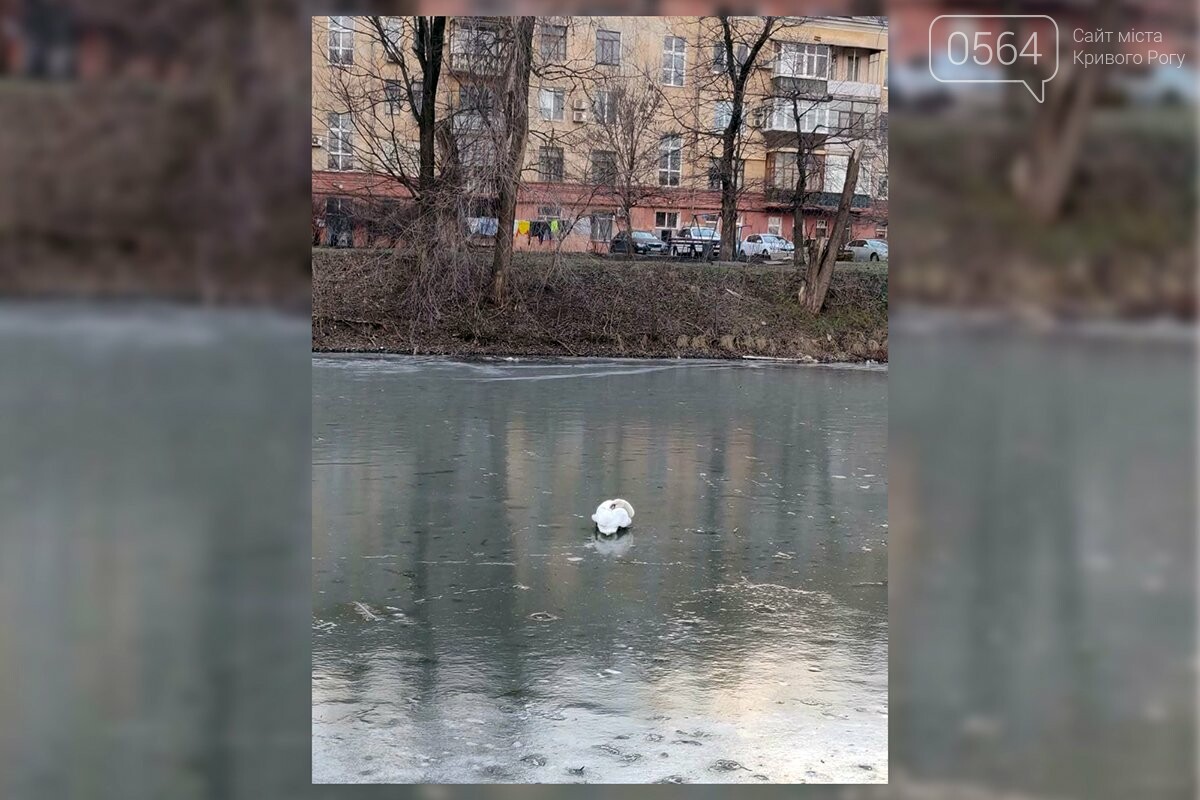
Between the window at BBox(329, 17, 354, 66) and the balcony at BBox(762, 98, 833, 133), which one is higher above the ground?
the window at BBox(329, 17, 354, 66)

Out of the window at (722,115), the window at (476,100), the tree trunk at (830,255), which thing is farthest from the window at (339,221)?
the tree trunk at (830,255)

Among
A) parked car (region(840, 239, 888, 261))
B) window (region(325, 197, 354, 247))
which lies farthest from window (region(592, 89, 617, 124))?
parked car (region(840, 239, 888, 261))

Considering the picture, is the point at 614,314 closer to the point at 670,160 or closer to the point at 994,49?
the point at 670,160

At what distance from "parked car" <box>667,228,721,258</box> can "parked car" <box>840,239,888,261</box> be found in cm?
177

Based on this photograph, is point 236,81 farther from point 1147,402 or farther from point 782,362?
point 782,362

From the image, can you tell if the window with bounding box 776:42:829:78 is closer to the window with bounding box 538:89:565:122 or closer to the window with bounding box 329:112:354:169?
the window with bounding box 538:89:565:122

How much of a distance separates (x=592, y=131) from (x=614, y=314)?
5033 mm

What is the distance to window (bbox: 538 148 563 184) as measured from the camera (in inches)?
535

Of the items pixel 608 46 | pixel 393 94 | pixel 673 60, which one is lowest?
pixel 608 46

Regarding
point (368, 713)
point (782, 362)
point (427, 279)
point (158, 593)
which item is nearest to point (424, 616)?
point (368, 713)

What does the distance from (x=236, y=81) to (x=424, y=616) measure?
3.10 m

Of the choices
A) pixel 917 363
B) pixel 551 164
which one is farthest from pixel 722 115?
pixel 917 363

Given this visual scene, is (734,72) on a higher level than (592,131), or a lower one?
higher

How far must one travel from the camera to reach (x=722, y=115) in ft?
39.6
